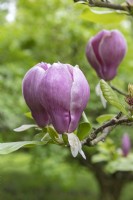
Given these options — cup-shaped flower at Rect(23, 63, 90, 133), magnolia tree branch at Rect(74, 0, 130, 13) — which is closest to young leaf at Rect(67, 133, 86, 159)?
cup-shaped flower at Rect(23, 63, 90, 133)

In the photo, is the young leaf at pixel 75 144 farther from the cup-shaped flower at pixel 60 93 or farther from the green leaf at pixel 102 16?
the green leaf at pixel 102 16

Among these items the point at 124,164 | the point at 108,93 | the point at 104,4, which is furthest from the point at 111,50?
the point at 124,164

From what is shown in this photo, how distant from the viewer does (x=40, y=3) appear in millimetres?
4242

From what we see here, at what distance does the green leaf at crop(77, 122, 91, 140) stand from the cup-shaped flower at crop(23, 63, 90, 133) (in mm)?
12

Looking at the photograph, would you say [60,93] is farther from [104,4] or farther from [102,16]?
[102,16]

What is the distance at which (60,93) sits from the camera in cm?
57

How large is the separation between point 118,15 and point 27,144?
1.10 ft

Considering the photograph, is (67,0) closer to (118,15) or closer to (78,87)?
(118,15)

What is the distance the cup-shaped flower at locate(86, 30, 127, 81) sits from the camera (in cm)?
83

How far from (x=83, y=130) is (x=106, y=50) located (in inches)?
9.4

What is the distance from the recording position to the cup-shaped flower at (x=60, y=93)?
566 millimetres

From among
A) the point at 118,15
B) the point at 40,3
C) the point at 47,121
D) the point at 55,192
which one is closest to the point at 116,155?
the point at 118,15

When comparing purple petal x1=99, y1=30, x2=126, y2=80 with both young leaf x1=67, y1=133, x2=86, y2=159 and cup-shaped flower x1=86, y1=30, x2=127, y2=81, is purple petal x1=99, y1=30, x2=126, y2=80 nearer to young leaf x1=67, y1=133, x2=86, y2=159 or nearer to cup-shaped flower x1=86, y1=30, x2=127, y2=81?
cup-shaped flower x1=86, y1=30, x2=127, y2=81

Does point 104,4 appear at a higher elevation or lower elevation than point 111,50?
higher
